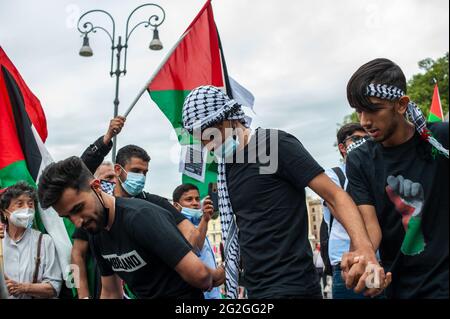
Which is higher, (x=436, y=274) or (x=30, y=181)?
(x=30, y=181)

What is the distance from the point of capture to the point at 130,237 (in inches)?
132

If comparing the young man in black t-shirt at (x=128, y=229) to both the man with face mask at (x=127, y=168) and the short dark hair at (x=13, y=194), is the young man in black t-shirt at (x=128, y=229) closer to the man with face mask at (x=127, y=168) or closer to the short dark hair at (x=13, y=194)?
the man with face mask at (x=127, y=168)

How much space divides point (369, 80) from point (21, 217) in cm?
330

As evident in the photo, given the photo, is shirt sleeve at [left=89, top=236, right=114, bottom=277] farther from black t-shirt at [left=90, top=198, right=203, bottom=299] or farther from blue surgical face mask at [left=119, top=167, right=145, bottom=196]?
blue surgical face mask at [left=119, top=167, right=145, bottom=196]

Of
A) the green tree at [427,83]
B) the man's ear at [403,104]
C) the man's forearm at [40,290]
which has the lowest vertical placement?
the man's forearm at [40,290]

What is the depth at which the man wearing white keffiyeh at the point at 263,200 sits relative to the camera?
2.87m

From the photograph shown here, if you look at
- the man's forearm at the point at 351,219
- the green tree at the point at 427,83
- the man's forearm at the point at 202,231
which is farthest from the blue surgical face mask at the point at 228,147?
the green tree at the point at 427,83

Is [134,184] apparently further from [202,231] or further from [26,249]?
[26,249]

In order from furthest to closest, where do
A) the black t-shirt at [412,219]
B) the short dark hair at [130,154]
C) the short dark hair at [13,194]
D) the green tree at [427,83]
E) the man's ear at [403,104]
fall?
the green tree at [427,83] < the short dark hair at [130,154] < the short dark hair at [13,194] < the man's ear at [403,104] < the black t-shirt at [412,219]

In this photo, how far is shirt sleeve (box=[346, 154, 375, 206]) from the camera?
2783mm

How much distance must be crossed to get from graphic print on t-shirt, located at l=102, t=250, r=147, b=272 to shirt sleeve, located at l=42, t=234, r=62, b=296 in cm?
162
